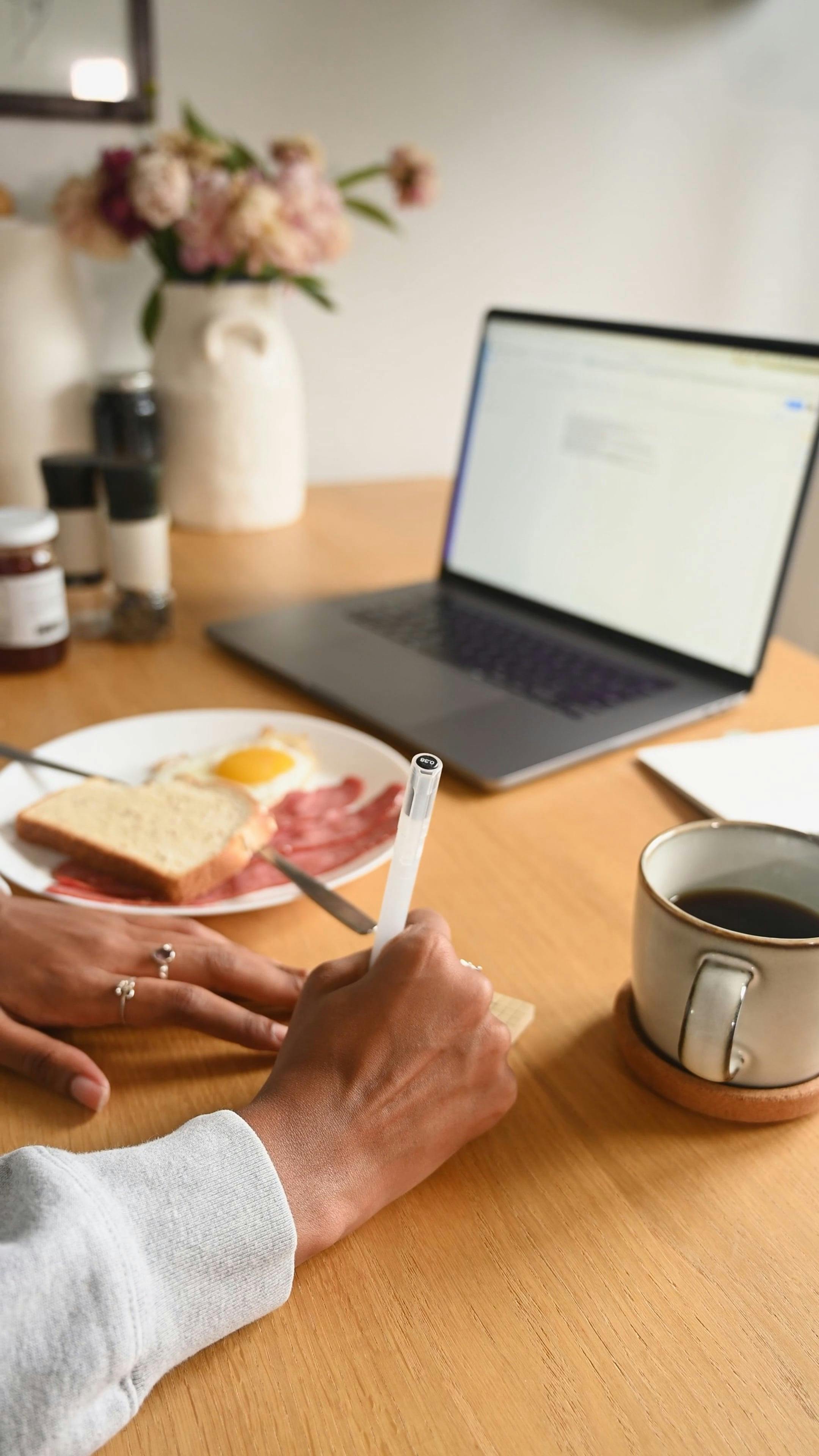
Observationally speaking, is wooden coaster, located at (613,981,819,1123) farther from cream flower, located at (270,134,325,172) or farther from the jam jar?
cream flower, located at (270,134,325,172)

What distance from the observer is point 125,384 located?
1.27m

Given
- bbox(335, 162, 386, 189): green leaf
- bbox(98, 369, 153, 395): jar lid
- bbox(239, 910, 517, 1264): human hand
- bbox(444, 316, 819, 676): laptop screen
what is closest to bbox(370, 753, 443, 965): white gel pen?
bbox(239, 910, 517, 1264): human hand

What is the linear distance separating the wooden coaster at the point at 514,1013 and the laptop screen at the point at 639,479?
1.57ft

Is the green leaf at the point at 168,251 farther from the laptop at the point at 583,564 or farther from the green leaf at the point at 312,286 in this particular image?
the laptop at the point at 583,564

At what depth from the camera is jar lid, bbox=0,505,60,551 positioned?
931 millimetres

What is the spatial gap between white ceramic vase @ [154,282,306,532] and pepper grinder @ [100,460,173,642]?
27 centimetres

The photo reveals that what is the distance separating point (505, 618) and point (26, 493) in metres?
0.69

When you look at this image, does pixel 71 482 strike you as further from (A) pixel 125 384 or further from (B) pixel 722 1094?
(B) pixel 722 1094

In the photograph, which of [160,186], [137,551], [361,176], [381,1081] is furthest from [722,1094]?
[361,176]

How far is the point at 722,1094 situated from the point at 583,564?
0.65 meters

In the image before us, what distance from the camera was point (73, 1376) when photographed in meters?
0.36

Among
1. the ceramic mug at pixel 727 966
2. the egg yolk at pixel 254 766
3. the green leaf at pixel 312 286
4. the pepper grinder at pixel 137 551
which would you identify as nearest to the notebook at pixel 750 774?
the ceramic mug at pixel 727 966

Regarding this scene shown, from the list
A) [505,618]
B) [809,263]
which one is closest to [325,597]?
[505,618]

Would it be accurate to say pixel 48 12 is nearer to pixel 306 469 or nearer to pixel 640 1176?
pixel 306 469
